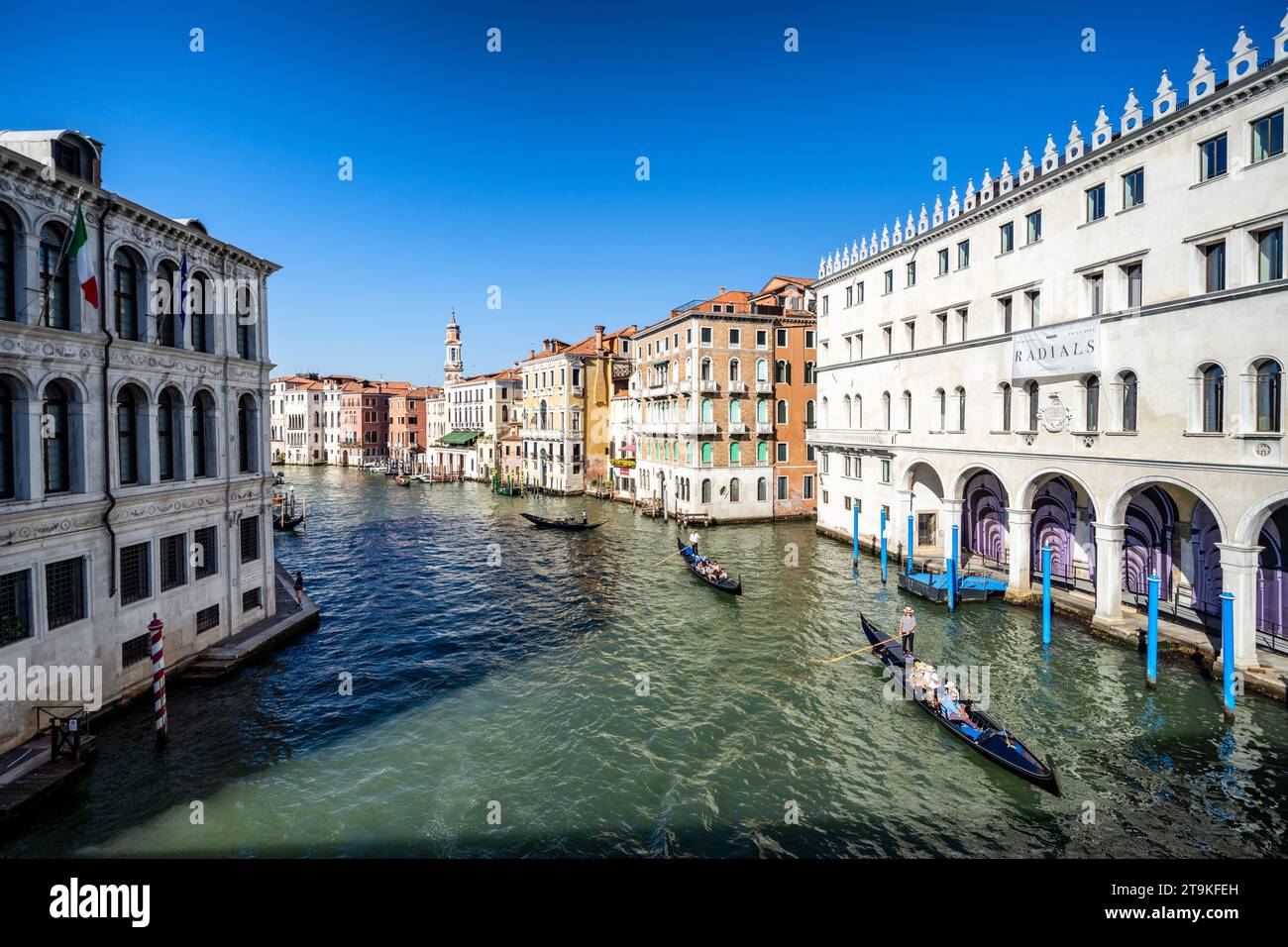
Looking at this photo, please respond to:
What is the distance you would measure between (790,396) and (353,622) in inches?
1160

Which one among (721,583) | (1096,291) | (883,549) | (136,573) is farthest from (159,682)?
(1096,291)

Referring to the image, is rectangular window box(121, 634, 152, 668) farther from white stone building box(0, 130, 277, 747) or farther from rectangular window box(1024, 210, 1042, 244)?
A: rectangular window box(1024, 210, 1042, 244)

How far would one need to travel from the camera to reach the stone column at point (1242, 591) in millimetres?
14938

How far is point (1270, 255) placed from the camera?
1488 cm

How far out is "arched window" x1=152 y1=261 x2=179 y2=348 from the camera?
15016mm

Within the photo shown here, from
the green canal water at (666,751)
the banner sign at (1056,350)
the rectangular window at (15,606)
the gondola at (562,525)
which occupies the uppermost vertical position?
the banner sign at (1056,350)

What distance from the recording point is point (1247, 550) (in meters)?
14.9

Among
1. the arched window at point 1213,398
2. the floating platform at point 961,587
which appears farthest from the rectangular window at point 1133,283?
→ the floating platform at point 961,587

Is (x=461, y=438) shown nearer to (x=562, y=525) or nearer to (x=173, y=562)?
(x=562, y=525)

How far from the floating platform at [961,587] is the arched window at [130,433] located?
2264cm

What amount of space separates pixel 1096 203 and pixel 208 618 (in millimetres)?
26211

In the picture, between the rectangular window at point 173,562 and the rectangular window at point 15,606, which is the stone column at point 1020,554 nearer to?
the rectangular window at point 173,562
